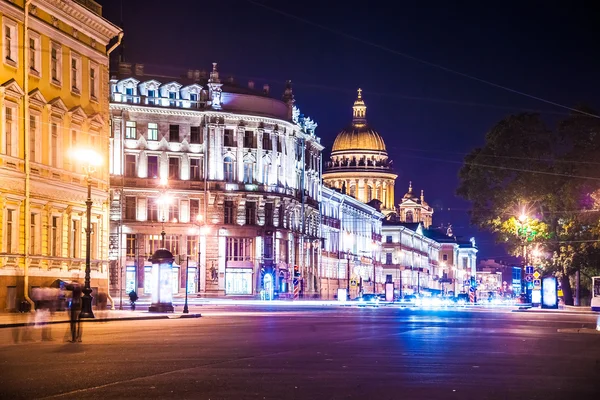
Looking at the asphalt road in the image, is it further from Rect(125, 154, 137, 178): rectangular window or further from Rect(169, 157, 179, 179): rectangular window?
Rect(169, 157, 179, 179): rectangular window

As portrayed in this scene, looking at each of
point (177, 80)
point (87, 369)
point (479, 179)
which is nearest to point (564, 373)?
point (87, 369)

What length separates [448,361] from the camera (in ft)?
68.7

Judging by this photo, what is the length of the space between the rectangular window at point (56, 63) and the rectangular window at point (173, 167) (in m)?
56.8

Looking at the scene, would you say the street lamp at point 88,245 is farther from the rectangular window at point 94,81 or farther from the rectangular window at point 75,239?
the rectangular window at point 94,81

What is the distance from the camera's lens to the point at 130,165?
105m

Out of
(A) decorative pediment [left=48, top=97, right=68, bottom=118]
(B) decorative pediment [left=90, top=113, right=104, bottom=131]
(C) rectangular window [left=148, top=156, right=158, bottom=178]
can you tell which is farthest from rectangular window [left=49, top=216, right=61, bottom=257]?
(C) rectangular window [left=148, top=156, right=158, bottom=178]

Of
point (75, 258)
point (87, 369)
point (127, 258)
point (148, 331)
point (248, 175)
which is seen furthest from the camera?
point (248, 175)

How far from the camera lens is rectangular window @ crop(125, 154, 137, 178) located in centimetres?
10481

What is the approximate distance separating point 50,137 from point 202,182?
193 ft

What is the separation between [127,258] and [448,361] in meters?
85.1

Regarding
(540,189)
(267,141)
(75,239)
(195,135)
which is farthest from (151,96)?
(75,239)

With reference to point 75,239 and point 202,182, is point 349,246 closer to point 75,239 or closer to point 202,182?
point 202,182

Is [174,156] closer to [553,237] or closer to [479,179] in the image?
[479,179]

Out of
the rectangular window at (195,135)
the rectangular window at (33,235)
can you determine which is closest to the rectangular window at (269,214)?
the rectangular window at (195,135)
